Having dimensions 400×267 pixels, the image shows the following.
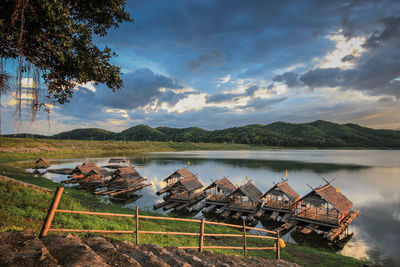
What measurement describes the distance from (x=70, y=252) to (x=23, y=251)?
81 cm

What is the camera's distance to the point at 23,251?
12.9 feet

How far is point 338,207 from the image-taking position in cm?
1894

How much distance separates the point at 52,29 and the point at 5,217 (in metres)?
7.58

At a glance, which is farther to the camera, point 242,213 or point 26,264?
point 242,213

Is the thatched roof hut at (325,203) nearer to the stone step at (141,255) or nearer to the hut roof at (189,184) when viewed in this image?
the hut roof at (189,184)

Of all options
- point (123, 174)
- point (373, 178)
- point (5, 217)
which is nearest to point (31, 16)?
point (5, 217)

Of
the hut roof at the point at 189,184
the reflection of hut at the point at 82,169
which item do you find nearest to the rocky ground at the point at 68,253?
the hut roof at the point at 189,184

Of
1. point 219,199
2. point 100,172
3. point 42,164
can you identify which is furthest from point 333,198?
→ point 42,164

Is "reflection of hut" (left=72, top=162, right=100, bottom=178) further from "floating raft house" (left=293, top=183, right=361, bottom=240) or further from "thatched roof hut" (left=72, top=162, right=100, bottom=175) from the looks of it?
"floating raft house" (left=293, top=183, right=361, bottom=240)

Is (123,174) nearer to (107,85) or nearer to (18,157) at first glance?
(107,85)

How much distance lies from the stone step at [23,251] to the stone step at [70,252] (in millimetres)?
261

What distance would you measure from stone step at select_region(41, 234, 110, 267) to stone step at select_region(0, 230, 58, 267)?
0.86 ft

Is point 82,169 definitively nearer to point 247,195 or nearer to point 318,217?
point 247,195

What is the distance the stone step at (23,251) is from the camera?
3596 millimetres
